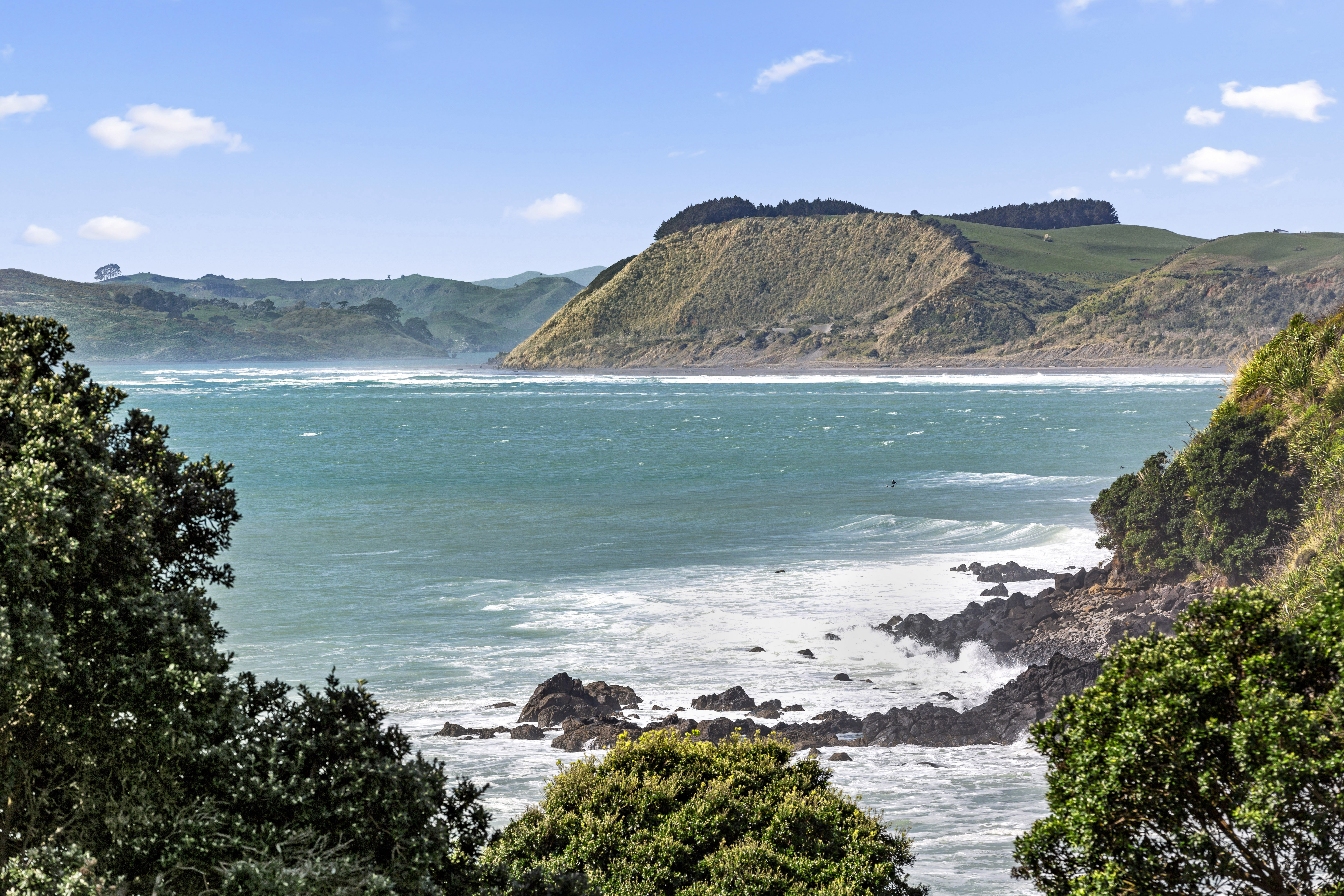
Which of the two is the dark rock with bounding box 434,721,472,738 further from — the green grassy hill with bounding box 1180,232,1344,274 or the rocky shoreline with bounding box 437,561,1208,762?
the green grassy hill with bounding box 1180,232,1344,274

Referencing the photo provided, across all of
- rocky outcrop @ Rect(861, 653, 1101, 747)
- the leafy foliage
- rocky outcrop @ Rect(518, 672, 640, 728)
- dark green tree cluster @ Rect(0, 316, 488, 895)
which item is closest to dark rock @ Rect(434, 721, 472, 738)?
rocky outcrop @ Rect(518, 672, 640, 728)

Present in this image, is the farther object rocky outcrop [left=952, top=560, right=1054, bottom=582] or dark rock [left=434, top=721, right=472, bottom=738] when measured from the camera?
rocky outcrop [left=952, top=560, right=1054, bottom=582]

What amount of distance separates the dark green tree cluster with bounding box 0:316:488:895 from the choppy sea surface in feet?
26.0

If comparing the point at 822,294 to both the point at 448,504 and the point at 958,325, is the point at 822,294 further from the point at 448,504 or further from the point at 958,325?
the point at 448,504

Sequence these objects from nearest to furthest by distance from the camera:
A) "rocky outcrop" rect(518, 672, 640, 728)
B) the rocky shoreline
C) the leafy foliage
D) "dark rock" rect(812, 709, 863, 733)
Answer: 1. the leafy foliage
2. the rocky shoreline
3. "dark rock" rect(812, 709, 863, 733)
4. "rocky outcrop" rect(518, 672, 640, 728)

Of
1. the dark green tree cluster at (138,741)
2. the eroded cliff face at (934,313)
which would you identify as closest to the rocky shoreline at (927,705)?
the dark green tree cluster at (138,741)

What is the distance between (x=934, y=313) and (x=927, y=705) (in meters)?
162

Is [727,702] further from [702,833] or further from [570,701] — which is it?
[702,833]

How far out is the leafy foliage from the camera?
5777 millimetres

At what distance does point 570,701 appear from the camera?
1761 centimetres

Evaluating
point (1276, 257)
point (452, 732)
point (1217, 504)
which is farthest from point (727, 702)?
point (1276, 257)

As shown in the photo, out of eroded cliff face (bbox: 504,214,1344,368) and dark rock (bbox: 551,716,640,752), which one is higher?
eroded cliff face (bbox: 504,214,1344,368)

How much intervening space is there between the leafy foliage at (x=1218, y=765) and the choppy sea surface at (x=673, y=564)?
19.6 feet

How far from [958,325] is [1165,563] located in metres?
152
